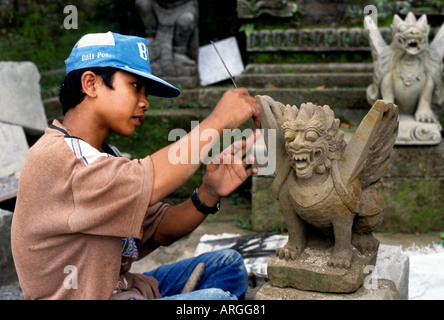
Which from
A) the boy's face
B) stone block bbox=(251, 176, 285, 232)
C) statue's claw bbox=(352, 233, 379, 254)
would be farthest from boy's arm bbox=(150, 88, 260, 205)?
stone block bbox=(251, 176, 285, 232)

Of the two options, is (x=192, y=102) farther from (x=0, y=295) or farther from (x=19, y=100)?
(x=0, y=295)

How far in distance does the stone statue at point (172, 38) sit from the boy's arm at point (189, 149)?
12.6 ft

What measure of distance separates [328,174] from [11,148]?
3.41 metres

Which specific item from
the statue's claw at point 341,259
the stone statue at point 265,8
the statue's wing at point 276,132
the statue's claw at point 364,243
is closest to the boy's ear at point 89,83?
the statue's wing at point 276,132

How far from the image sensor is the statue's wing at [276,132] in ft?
8.22

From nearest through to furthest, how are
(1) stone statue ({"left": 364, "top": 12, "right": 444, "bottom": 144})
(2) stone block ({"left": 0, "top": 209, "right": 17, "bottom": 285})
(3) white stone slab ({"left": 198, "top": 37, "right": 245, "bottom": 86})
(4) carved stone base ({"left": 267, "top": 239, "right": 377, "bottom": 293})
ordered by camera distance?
1. (4) carved stone base ({"left": 267, "top": 239, "right": 377, "bottom": 293})
2. (2) stone block ({"left": 0, "top": 209, "right": 17, "bottom": 285})
3. (1) stone statue ({"left": 364, "top": 12, "right": 444, "bottom": 144})
4. (3) white stone slab ({"left": 198, "top": 37, "right": 245, "bottom": 86})

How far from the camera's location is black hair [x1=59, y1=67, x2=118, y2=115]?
2.11m

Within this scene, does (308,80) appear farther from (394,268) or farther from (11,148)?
(11,148)

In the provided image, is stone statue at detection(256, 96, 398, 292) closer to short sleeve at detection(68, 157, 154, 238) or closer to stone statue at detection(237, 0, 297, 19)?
short sleeve at detection(68, 157, 154, 238)

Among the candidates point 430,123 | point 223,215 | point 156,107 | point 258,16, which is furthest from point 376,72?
point 156,107

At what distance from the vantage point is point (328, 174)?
2.49 m

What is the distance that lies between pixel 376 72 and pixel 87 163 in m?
3.36

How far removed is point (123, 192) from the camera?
1918 millimetres

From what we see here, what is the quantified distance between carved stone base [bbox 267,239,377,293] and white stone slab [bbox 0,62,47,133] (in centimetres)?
357
